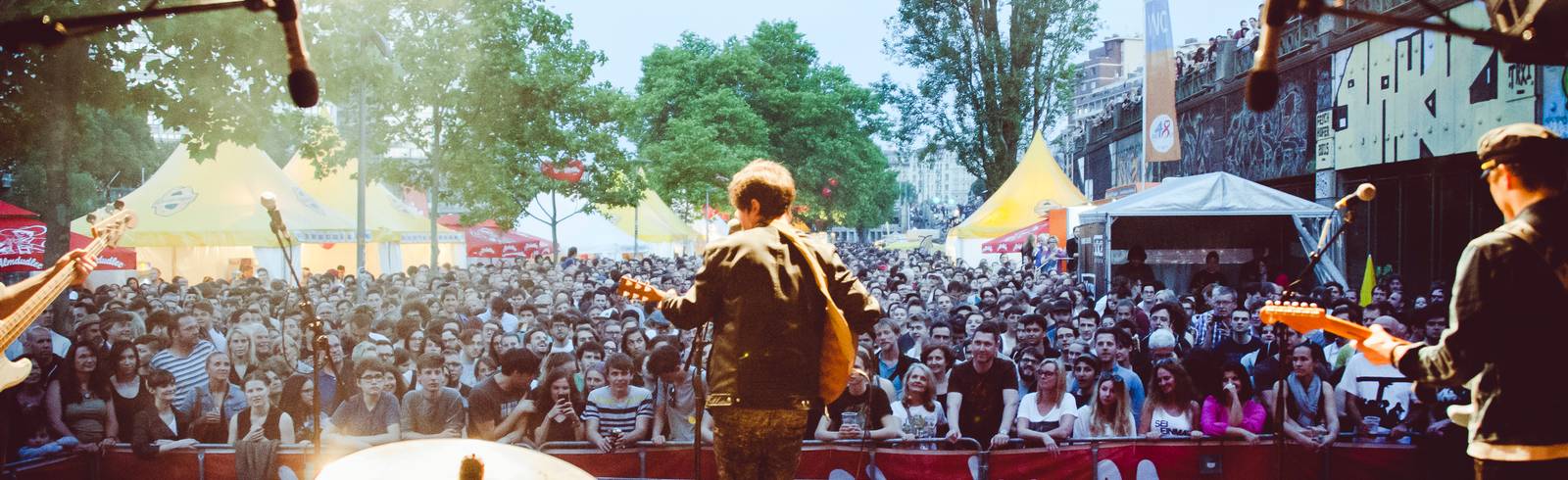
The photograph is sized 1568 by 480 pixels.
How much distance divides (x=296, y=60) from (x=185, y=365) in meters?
5.15

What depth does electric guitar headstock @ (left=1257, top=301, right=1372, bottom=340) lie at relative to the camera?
320 centimetres

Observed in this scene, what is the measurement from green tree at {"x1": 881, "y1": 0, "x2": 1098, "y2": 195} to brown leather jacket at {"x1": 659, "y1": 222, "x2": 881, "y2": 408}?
23534 mm

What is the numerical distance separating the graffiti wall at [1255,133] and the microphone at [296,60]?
15.1 metres

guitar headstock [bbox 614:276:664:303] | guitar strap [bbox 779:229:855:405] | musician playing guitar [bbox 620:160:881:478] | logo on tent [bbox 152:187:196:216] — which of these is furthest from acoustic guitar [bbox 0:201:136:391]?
logo on tent [bbox 152:187:196:216]

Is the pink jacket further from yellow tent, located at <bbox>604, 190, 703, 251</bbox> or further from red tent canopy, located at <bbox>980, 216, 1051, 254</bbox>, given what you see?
yellow tent, located at <bbox>604, 190, 703, 251</bbox>


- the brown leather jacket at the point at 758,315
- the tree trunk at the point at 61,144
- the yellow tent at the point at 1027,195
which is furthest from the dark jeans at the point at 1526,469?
the yellow tent at the point at 1027,195

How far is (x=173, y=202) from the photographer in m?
16.9

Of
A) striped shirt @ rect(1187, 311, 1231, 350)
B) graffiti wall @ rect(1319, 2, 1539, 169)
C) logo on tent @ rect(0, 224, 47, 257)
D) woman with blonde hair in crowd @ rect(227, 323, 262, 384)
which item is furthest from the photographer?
graffiti wall @ rect(1319, 2, 1539, 169)

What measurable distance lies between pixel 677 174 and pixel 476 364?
29158 millimetres

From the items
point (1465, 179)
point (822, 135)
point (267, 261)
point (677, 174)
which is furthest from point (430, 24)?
point (822, 135)

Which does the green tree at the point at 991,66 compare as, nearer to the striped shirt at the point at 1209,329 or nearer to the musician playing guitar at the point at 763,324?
the striped shirt at the point at 1209,329

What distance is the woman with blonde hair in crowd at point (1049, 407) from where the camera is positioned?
21.4 feet

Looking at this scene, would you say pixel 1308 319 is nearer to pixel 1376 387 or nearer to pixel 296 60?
pixel 296 60

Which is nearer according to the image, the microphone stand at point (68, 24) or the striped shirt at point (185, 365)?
the microphone stand at point (68, 24)
